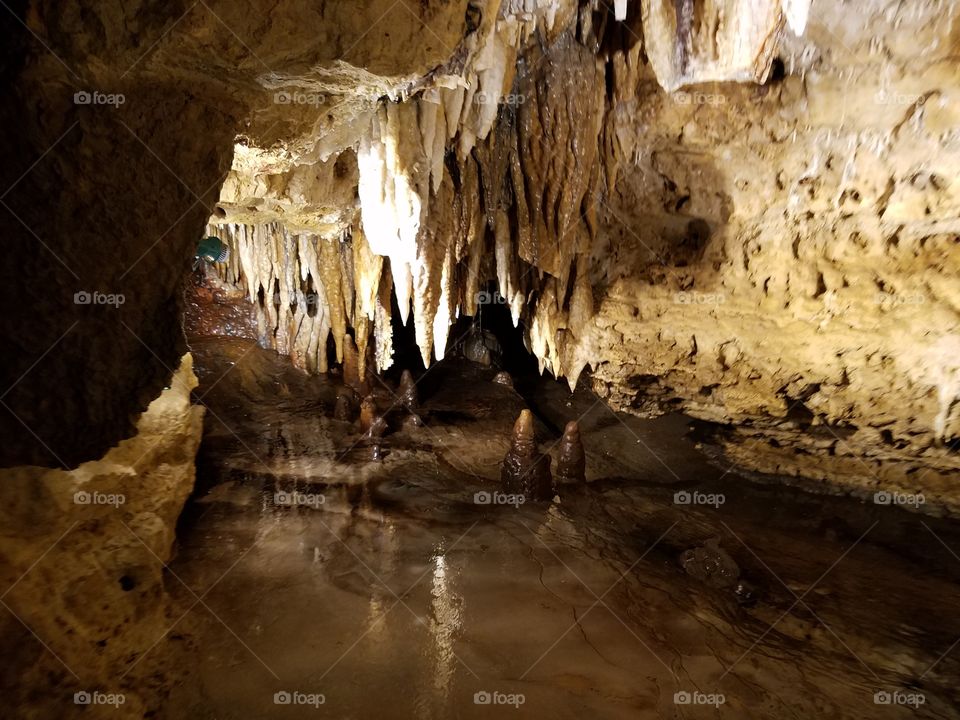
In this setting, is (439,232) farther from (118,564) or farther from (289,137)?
(118,564)

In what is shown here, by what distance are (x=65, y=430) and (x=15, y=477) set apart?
1.72 ft

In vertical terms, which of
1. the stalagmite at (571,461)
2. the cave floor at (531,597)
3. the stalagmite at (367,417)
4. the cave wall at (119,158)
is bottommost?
the cave floor at (531,597)

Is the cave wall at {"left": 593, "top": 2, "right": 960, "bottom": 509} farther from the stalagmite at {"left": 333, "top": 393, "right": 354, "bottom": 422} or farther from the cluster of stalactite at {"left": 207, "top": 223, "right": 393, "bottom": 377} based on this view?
the stalagmite at {"left": 333, "top": 393, "right": 354, "bottom": 422}

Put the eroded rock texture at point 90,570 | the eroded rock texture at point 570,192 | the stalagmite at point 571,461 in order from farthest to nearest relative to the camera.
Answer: the stalagmite at point 571,461 → the eroded rock texture at point 90,570 → the eroded rock texture at point 570,192

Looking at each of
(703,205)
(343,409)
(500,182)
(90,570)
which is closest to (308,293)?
(343,409)

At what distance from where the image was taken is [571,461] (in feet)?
21.6

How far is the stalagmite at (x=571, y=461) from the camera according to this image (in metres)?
6.56

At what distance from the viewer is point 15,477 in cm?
230

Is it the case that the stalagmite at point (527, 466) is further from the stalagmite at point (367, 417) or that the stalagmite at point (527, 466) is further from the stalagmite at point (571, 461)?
the stalagmite at point (367, 417)

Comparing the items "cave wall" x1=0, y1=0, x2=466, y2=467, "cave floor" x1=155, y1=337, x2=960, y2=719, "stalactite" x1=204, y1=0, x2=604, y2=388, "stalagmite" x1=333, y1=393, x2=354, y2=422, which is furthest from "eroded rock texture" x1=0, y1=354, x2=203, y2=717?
"stalagmite" x1=333, y1=393, x2=354, y2=422

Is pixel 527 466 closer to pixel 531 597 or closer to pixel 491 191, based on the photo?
pixel 531 597

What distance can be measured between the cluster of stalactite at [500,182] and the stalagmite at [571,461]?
127 cm

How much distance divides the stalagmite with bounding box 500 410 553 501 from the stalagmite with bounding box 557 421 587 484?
775 mm

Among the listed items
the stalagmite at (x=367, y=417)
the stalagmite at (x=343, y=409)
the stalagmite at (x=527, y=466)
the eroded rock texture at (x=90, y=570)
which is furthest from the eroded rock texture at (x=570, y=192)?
the stalagmite at (x=527, y=466)
